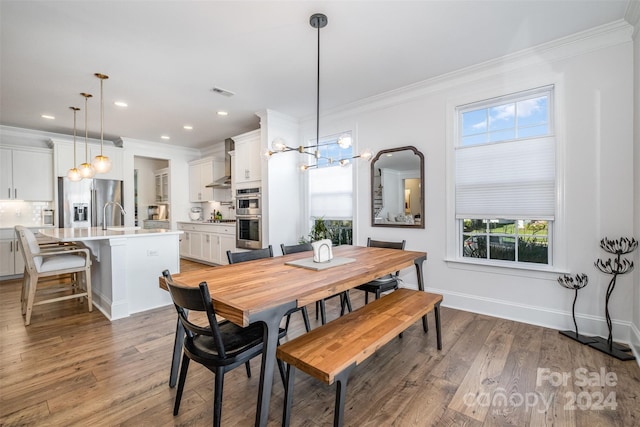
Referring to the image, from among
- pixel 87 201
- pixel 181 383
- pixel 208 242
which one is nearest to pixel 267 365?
pixel 181 383

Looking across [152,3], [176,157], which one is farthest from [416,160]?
[176,157]

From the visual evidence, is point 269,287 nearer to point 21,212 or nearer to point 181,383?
point 181,383

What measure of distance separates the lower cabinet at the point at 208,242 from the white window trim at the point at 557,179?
148 inches

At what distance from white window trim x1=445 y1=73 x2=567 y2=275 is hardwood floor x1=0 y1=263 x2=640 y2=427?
64cm

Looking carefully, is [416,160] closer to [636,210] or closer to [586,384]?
[636,210]

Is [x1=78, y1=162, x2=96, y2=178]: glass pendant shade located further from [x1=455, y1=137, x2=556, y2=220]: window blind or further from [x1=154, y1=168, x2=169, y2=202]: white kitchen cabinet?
[x1=455, y1=137, x2=556, y2=220]: window blind

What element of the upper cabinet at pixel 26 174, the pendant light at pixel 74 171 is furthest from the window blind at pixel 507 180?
the upper cabinet at pixel 26 174

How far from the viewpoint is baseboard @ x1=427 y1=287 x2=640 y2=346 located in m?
2.46

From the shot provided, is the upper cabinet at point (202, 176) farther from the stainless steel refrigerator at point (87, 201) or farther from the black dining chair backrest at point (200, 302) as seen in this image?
the black dining chair backrest at point (200, 302)

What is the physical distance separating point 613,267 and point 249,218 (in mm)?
4474

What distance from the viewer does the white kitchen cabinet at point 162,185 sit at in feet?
23.5

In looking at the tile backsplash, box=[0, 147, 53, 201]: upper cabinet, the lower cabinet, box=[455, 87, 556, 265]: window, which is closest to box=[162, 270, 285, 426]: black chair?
box=[455, 87, 556, 265]: window

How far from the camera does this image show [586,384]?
1.90 metres

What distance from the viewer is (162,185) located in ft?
24.3
